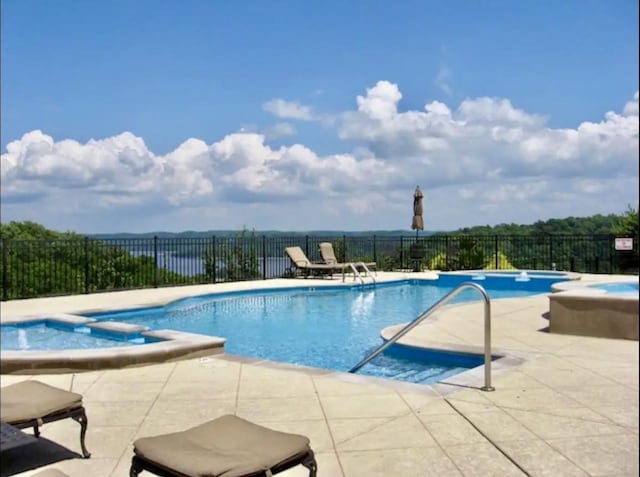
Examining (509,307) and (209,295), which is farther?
(209,295)

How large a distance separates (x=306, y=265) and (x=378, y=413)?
11196mm

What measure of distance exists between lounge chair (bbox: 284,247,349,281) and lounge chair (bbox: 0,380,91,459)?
1148 centimetres

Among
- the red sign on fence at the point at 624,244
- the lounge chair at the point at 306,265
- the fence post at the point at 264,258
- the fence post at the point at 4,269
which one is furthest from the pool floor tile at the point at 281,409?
→ the fence post at the point at 264,258

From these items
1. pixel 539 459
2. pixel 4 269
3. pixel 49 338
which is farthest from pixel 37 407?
pixel 4 269

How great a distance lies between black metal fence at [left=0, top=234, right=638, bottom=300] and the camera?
11.7 m

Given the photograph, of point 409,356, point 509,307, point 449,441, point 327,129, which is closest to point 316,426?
point 449,441

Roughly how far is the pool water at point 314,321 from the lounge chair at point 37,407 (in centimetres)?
315

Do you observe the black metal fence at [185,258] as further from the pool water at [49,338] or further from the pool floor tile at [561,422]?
the pool floor tile at [561,422]

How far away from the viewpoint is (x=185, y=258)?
1380 cm

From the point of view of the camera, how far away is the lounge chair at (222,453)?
222 cm

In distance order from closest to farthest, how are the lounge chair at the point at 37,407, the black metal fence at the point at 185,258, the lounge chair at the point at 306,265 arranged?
the lounge chair at the point at 37,407 < the black metal fence at the point at 185,258 < the lounge chair at the point at 306,265

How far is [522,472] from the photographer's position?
2896 millimetres

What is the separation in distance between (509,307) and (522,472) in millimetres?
6470

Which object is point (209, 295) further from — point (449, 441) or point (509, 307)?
point (449, 441)
